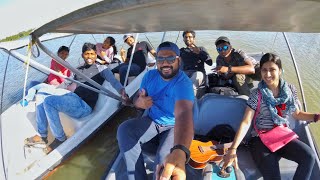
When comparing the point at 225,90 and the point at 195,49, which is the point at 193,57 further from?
the point at 225,90

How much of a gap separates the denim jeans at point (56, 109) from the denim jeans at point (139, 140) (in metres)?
1.57

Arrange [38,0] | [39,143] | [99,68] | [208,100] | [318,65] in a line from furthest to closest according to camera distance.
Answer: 1. [38,0]
2. [318,65]
3. [99,68]
4. [39,143]
5. [208,100]

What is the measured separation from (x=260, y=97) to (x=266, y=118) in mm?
201

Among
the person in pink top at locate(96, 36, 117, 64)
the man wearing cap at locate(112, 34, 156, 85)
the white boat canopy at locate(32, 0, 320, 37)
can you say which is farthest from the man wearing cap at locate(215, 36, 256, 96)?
the person in pink top at locate(96, 36, 117, 64)

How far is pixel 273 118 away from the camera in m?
2.70

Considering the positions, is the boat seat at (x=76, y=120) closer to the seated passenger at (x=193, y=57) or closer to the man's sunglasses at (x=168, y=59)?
the seated passenger at (x=193, y=57)

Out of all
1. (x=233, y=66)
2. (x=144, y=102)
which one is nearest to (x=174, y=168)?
(x=144, y=102)

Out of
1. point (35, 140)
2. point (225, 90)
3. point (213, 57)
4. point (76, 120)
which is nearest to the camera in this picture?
point (225, 90)

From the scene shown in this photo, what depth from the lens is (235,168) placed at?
271 centimetres

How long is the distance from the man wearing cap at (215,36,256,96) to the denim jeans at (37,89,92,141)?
1.91 metres

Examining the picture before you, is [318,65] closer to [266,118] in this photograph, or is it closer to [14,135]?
[266,118]

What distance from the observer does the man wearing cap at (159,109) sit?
254cm

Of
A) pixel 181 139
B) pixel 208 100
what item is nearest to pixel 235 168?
pixel 208 100

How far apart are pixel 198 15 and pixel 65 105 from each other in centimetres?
276
